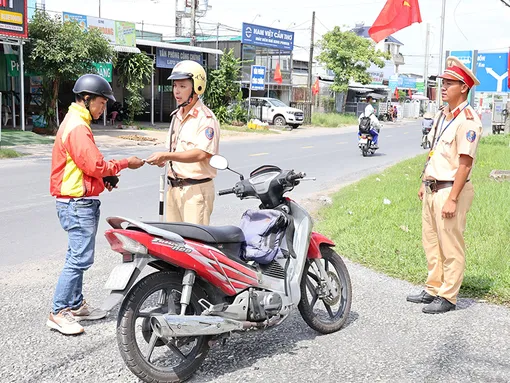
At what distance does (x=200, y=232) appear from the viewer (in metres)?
3.56

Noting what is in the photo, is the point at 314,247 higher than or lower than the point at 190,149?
lower

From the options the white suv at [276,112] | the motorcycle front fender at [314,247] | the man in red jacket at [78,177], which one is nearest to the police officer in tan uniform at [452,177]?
Result: the motorcycle front fender at [314,247]

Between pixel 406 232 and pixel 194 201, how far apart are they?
3753 millimetres

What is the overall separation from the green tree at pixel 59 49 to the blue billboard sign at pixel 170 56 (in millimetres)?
8210

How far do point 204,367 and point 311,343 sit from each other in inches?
33.6

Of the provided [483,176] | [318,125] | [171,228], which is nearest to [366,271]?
[171,228]

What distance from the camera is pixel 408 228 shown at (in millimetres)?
7492

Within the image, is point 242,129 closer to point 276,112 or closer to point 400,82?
→ point 276,112

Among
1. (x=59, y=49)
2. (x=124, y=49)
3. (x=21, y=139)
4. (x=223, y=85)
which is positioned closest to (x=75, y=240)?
(x=21, y=139)

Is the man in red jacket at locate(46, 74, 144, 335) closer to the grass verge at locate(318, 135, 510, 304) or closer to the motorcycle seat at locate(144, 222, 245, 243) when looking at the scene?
the motorcycle seat at locate(144, 222, 245, 243)

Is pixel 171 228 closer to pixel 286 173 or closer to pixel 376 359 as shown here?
pixel 286 173

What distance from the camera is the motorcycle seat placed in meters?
3.51

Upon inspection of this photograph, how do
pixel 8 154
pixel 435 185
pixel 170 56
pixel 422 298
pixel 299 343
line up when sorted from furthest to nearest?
pixel 170 56 → pixel 8 154 → pixel 422 298 → pixel 435 185 → pixel 299 343

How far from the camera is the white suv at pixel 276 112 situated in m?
33.7
